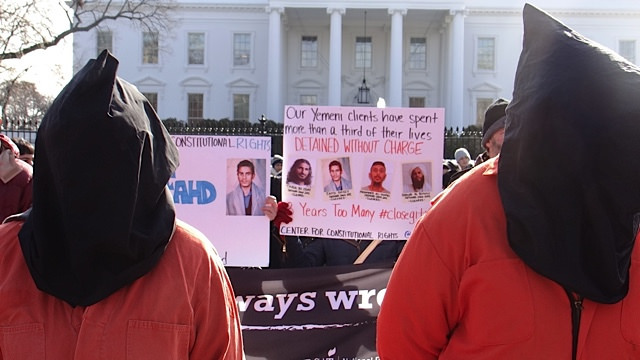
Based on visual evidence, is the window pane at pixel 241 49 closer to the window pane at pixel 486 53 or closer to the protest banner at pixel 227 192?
the window pane at pixel 486 53

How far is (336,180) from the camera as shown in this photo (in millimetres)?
4461

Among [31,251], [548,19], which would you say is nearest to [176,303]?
[31,251]

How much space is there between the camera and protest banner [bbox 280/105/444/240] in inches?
173

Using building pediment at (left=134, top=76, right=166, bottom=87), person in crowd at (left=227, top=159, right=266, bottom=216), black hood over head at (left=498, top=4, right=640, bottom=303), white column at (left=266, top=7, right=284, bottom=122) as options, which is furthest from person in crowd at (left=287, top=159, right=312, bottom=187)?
building pediment at (left=134, top=76, right=166, bottom=87)

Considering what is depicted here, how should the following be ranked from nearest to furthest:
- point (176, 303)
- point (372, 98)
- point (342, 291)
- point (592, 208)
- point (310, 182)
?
point (592, 208), point (176, 303), point (342, 291), point (310, 182), point (372, 98)

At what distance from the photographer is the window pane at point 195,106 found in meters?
42.5

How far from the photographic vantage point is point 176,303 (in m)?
1.71

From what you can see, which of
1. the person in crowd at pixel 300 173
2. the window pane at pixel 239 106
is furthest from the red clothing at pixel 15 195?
the window pane at pixel 239 106

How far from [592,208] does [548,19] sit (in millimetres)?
530

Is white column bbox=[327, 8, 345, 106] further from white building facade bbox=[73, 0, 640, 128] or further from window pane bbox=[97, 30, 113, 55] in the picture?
window pane bbox=[97, 30, 113, 55]

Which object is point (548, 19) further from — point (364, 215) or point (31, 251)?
point (364, 215)

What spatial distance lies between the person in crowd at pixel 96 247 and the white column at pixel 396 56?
38.0 m

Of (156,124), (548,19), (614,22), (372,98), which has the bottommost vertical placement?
(156,124)

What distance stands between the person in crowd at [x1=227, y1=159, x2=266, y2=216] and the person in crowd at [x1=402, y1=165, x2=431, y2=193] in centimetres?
106
